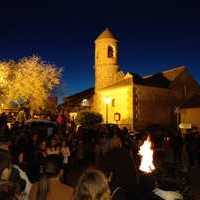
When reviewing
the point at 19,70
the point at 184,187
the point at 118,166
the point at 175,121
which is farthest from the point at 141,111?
the point at 118,166

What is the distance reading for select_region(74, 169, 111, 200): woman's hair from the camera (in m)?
3.90

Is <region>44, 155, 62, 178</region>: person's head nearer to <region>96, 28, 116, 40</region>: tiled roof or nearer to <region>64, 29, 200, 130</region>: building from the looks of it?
<region>64, 29, 200, 130</region>: building

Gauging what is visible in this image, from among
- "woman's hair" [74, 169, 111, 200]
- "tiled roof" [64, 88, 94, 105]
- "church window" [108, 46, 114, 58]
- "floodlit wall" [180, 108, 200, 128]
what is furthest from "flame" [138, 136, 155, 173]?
"tiled roof" [64, 88, 94, 105]

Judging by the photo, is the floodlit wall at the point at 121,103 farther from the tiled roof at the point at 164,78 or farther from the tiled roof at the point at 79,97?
the tiled roof at the point at 79,97

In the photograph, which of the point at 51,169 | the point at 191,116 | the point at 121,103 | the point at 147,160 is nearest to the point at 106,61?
the point at 121,103

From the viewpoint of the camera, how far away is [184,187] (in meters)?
9.39

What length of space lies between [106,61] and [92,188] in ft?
170

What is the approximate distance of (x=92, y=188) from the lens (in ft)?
12.8

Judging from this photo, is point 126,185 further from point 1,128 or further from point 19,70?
point 19,70

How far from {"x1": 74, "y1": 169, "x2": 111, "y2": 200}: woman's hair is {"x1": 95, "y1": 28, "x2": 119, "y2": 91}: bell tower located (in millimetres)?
51554

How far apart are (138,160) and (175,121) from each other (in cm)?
3912

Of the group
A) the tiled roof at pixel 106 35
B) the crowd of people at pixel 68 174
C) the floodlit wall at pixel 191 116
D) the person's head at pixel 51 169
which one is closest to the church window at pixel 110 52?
the tiled roof at pixel 106 35

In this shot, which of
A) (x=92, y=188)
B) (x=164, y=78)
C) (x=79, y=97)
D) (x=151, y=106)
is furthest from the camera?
(x=79, y=97)

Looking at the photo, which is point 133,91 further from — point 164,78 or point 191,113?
point 164,78
